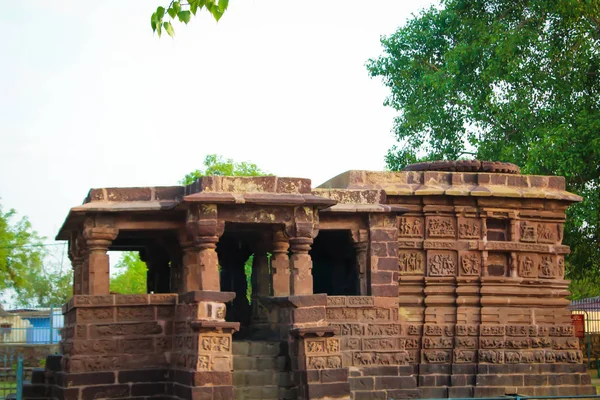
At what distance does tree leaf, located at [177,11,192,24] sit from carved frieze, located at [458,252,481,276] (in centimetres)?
877

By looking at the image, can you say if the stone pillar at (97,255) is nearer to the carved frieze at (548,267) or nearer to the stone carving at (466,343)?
the stone carving at (466,343)

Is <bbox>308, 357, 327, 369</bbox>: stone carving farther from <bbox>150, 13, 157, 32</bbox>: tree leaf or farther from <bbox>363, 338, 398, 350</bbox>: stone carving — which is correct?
<bbox>150, 13, 157, 32</bbox>: tree leaf

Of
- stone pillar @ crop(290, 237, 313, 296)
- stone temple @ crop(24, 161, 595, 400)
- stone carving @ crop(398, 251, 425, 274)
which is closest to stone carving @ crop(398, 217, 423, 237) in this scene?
stone temple @ crop(24, 161, 595, 400)

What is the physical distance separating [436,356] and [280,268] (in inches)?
118

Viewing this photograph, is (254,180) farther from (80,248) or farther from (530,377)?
(530,377)

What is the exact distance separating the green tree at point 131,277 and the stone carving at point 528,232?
24.3 meters

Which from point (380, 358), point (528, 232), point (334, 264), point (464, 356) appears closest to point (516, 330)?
point (464, 356)

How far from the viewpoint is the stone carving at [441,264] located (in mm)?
15773

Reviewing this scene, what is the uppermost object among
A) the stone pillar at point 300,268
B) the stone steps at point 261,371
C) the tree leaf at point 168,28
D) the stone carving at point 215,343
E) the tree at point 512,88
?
the tree at point 512,88

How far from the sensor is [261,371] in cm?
1351

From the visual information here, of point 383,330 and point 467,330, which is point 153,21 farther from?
point 467,330

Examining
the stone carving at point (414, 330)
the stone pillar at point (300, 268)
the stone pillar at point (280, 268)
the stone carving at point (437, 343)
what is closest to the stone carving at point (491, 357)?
the stone carving at point (437, 343)

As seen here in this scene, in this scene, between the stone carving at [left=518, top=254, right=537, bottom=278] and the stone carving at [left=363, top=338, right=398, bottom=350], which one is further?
the stone carving at [left=518, top=254, right=537, bottom=278]

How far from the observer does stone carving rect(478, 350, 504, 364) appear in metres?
15.7
